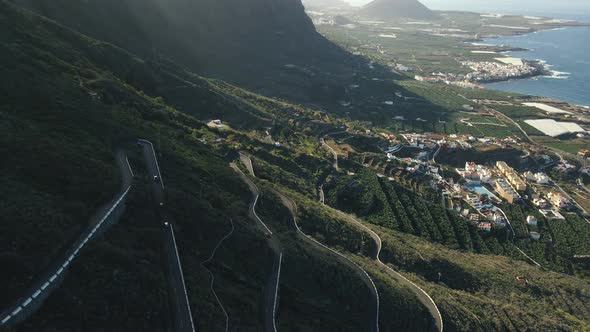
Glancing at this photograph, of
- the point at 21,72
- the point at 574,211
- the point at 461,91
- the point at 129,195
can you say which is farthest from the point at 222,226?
the point at 461,91

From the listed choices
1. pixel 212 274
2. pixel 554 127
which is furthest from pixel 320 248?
pixel 554 127

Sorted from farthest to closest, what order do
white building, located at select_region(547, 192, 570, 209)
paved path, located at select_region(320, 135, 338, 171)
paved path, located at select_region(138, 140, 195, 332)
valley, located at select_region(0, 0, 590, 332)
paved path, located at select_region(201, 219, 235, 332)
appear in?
white building, located at select_region(547, 192, 570, 209)
paved path, located at select_region(320, 135, 338, 171)
paved path, located at select_region(201, 219, 235, 332)
valley, located at select_region(0, 0, 590, 332)
paved path, located at select_region(138, 140, 195, 332)

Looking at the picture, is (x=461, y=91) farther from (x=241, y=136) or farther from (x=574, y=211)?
(x=241, y=136)

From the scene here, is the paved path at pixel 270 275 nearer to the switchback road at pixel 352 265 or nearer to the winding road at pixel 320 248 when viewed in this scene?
the winding road at pixel 320 248

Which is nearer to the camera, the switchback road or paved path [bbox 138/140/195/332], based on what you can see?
paved path [bbox 138/140/195/332]

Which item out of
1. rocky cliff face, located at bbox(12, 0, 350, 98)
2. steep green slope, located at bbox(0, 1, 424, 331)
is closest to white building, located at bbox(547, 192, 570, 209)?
steep green slope, located at bbox(0, 1, 424, 331)

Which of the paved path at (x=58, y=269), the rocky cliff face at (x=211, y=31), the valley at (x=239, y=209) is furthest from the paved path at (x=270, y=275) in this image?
the rocky cliff face at (x=211, y=31)

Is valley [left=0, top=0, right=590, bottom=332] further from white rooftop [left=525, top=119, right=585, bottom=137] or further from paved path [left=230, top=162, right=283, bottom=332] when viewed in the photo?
white rooftop [left=525, top=119, right=585, bottom=137]

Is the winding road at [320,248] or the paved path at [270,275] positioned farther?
the winding road at [320,248]

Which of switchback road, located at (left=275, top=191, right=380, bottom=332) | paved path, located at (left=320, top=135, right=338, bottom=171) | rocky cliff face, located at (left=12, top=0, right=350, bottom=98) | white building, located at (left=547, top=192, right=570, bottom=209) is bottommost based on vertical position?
white building, located at (left=547, top=192, right=570, bottom=209)
